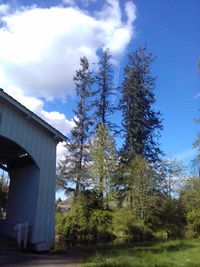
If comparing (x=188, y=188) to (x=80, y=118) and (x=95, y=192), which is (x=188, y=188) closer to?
(x=95, y=192)

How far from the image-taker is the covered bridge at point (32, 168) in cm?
1511

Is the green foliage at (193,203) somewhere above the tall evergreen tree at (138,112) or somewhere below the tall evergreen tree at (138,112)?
below

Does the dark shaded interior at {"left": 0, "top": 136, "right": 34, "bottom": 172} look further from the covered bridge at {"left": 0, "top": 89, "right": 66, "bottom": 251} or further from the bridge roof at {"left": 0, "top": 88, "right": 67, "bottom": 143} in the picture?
the bridge roof at {"left": 0, "top": 88, "right": 67, "bottom": 143}

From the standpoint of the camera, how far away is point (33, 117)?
15609mm

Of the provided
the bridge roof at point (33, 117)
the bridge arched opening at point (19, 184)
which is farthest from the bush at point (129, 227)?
the bridge roof at point (33, 117)

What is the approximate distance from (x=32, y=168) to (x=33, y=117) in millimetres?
2451

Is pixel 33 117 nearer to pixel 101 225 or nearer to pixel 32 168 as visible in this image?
pixel 32 168

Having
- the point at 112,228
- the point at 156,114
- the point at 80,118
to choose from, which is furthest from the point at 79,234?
the point at 156,114

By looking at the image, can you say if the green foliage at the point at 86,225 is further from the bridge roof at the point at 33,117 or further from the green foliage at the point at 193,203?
the bridge roof at the point at 33,117

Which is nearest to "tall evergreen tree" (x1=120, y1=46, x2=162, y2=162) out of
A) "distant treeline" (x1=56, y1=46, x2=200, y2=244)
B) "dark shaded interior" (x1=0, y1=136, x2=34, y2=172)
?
"distant treeline" (x1=56, y1=46, x2=200, y2=244)

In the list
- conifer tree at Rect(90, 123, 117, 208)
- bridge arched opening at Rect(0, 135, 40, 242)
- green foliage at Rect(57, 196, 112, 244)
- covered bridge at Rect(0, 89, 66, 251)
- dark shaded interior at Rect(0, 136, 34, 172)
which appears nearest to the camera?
covered bridge at Rect(0, 89, 66, 251)

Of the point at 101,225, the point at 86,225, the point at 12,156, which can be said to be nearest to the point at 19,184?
the point at 12,156

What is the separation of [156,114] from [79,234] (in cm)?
2056

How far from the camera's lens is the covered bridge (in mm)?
15105
